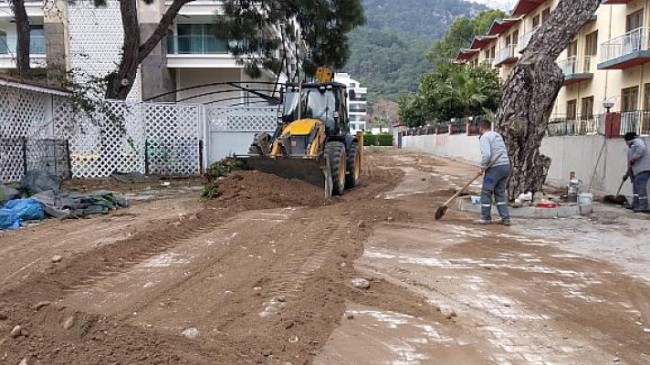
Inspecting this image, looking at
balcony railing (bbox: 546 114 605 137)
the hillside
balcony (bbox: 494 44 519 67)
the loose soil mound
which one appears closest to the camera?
the loose soil mound

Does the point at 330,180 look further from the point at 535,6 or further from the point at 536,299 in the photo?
the point at 535,6

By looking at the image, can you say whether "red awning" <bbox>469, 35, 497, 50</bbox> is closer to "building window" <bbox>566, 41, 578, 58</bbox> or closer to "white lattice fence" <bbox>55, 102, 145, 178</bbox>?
"building window" <bbox>566, 41, 578, 58</bbox>

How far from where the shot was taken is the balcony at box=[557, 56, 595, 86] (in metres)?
28.8

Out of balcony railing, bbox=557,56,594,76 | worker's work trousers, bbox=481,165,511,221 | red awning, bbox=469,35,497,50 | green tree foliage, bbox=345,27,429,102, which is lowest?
worker's work trousers, bbox=481,165,511,221

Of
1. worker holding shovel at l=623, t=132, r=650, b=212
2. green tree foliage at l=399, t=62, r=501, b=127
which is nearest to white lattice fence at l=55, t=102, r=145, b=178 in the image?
worker holding shovel at l=623, t=132, r=650, b=212

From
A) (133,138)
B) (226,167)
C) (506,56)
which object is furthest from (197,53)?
(506,56)

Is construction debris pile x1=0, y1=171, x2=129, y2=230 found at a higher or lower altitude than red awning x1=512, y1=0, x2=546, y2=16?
lower

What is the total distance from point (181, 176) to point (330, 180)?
6640 mm

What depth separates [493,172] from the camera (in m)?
9.03

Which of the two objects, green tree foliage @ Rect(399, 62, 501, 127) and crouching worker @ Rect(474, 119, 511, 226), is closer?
crouching worker @ Rect(474, 119, 511, 226)

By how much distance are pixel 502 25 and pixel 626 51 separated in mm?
18169

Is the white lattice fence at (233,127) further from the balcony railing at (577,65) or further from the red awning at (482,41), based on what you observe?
the red awning at (482,41)

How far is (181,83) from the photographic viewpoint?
30062mm

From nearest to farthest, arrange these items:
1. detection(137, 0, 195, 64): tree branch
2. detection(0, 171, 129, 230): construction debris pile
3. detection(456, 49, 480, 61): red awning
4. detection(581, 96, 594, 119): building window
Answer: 1. detection(0, 171, 129, 230): construction debris pile
2. detection(137, 0, 195, 64): tree branch
3. detection(581, 96, 594, 119): building window
4. detection(456, 49, 480, 61): red awning
